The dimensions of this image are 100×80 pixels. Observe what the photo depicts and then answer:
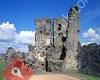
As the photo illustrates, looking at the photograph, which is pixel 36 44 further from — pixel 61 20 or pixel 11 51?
pixel 11 51

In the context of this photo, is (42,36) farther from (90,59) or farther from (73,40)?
(90,59)

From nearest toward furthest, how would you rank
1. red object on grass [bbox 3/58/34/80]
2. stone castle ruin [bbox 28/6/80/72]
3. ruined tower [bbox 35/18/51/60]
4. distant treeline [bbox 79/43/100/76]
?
red object on grass [bbox 3/58/34/80] < stone castle ruin [bbox 28/6/80/72] < distant treeline [bbox 79/43/100/76] < ruined tower [bbox 35/18/51/60]

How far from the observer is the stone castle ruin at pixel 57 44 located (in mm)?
31859

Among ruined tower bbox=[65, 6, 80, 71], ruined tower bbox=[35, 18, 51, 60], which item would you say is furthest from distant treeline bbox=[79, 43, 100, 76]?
ruined tower bbox=[35, 18, 51, 60]

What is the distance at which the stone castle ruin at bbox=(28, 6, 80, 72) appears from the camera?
105 ft

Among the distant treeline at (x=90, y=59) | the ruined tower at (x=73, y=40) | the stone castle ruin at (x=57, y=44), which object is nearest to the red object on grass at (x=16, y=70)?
the stone castle ruin at (x=57, y=44)

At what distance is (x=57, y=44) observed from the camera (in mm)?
33594

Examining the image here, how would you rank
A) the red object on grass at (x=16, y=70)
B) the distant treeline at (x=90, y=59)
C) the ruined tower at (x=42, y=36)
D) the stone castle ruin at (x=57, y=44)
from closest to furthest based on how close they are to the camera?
1. the red object on grass at (x=16, y=70)
2. the stone castle ruin at (x=57, y=44)
3. the distant treeline at (x=90, y=59)
4. the ruined tower at (x=42, y=36)

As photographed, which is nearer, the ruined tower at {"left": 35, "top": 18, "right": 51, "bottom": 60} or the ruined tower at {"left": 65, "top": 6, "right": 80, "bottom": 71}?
the ruined tower at {"left": 65, "top": 6, "right": 80, "bottom": 71}

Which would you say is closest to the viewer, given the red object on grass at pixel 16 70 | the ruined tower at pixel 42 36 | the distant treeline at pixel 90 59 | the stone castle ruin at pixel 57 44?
the red object on grass at pixel 16 70

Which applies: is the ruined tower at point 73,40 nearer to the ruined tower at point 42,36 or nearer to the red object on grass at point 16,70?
the ruined tower at point 42,36

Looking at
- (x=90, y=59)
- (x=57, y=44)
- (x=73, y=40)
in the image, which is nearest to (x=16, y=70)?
(x=73, y=40)

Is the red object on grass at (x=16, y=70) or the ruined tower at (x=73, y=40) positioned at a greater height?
the ruined tower at (x=73, y=40)

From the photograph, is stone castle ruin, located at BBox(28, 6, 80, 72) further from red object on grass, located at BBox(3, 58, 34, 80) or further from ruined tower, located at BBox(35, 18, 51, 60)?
red object on grass, located at BBox(3, 58, 34, 80)
